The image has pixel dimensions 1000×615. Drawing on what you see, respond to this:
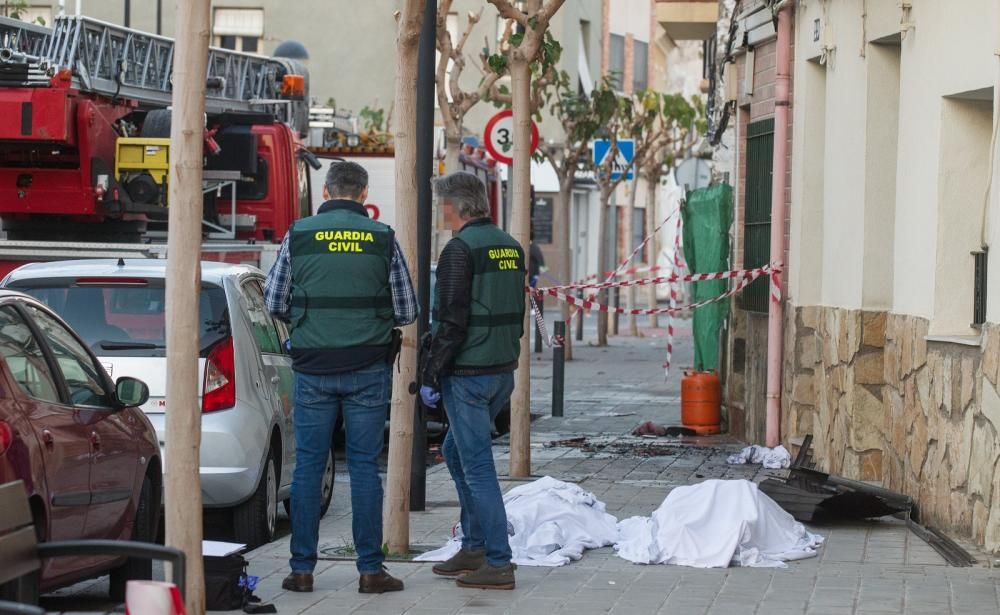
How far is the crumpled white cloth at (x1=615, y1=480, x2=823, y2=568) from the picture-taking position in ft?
31.1

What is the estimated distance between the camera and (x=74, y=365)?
8062 mm

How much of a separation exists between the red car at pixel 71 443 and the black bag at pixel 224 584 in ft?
1.41

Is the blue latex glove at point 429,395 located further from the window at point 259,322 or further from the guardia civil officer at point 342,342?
the window at point 259,322

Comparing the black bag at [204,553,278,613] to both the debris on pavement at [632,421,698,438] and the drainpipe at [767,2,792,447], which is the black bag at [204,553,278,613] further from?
the debris on pavement at [632,421,698,438]

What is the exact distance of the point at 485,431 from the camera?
8.76 metres

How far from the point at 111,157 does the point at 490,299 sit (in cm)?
859

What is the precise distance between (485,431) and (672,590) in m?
1.13

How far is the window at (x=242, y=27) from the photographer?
4784cm

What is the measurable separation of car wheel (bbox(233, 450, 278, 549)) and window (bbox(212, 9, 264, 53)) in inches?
1508

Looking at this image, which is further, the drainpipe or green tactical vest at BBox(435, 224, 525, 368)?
the drainpipe

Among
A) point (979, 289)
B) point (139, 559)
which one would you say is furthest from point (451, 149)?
point (139, 559)

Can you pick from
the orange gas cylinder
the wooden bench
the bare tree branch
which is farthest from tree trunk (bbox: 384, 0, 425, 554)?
the orange gas cylinder

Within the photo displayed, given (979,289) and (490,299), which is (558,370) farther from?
(490,299)

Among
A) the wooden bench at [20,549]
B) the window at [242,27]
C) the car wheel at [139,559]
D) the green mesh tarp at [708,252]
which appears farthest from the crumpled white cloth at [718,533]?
the window at [242,27]
